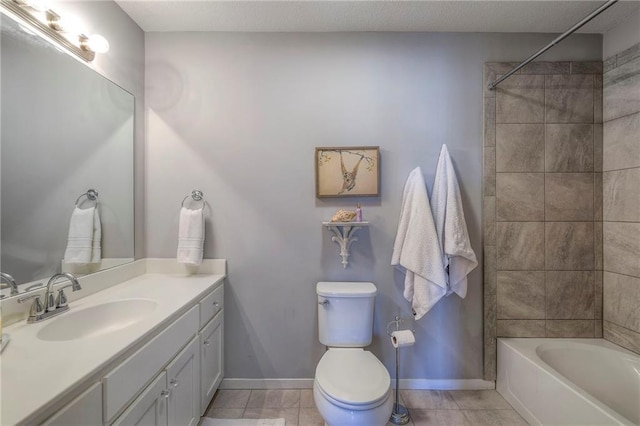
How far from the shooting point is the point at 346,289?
1.82 metres

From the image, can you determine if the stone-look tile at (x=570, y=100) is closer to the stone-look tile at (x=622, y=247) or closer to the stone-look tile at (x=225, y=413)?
the stone-look tile at (x=622, y=247)

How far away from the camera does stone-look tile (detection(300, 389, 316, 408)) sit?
182 cm

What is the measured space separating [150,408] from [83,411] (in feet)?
1.25

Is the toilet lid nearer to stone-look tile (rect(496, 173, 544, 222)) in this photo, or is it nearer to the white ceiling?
stone-look tile (rect(496, 173, 544, 222))

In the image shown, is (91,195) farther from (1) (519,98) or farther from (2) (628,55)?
(2) (628,55)

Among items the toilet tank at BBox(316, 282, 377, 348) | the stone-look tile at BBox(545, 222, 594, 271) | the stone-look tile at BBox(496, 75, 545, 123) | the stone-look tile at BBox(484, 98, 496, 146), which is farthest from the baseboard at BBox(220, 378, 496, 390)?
the stone-look tile at BBox(496, 75, 545, 123)

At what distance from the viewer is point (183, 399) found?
138cm

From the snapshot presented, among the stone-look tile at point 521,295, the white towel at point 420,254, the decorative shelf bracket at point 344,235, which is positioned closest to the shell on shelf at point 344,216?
the decorative shelf bracket at point 344,235

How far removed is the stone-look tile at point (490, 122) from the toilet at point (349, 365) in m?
1.32

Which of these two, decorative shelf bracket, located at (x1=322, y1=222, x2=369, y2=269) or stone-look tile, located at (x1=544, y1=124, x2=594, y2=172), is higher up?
stone-look tile, located at (x1=544, y1=124, x2=594, y2=172)

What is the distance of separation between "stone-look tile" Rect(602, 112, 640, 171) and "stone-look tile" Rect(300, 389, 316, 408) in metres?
2.54

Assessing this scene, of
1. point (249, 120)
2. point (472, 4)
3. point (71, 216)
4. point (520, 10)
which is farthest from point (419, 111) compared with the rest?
point (71, 216)

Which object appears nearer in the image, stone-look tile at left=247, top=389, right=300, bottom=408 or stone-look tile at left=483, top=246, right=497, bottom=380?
stone-look tile at left=247, top=389, right=300, bottom=408

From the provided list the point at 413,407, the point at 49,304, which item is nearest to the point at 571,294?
the point at 413,407
